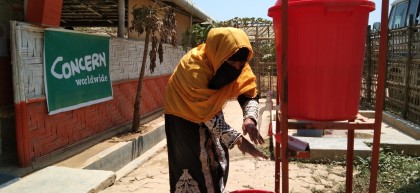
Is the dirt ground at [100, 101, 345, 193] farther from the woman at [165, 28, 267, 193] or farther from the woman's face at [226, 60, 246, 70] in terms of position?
the woman's face at [226, 60, 246, 70]

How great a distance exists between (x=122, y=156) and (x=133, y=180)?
915 mm

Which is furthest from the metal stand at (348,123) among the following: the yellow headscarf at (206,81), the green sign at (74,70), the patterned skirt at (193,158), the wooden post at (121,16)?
the wooden post at (121,16)

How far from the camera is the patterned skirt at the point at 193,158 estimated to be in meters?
2.10

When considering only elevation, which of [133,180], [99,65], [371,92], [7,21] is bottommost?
[133,180]

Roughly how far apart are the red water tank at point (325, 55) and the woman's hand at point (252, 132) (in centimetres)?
23

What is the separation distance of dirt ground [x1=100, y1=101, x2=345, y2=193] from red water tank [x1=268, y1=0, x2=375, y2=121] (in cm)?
198

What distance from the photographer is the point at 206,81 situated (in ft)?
6.41

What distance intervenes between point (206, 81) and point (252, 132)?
365 millimetres

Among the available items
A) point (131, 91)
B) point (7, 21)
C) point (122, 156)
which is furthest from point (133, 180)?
point (131, 91)

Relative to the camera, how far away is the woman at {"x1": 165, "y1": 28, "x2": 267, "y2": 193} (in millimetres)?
1876

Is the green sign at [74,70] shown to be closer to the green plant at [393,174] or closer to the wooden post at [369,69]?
the green plant at [393,174]

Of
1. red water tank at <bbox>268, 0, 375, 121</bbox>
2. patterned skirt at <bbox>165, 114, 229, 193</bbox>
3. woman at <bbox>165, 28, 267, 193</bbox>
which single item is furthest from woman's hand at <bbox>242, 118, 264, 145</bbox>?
patterned skirt at <bbox>165, 114, 229, 193</bbox>

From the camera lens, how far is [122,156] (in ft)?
16.9

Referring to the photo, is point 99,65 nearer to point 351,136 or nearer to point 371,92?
point 351,136
